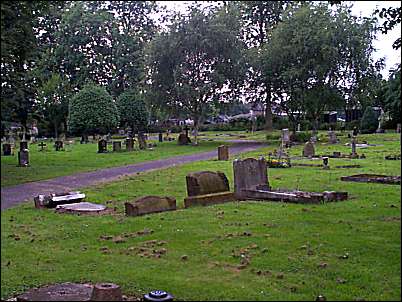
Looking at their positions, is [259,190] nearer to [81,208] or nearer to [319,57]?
[81,208]

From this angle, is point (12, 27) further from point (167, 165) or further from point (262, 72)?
point (262, 72)

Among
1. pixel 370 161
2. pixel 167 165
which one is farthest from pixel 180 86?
pixel 370 161

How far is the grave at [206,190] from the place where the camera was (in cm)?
1315

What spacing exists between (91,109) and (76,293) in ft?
123

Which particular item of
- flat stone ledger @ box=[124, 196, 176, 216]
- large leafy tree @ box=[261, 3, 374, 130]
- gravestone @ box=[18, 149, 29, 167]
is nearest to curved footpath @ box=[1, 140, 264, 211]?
flat stone ledger @ box=[124, 196, 176, 216]

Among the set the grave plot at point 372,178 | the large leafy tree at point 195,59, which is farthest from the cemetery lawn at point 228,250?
the large leafy tree at point 195,59

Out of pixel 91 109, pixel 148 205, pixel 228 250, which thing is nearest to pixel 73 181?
pixel 148 205

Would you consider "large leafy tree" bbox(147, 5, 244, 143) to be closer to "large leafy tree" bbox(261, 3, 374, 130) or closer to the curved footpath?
"large leafy tree" bbox(261, 3, 374, 130)

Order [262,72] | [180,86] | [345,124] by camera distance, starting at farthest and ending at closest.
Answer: [345,124], [262,72], [180,86]

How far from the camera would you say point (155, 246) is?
9156 mm

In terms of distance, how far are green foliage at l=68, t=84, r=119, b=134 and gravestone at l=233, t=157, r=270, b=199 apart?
2964cm

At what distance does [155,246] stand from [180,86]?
34781mm

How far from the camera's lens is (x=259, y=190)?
46.3ft

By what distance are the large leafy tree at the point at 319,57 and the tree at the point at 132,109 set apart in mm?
10175
